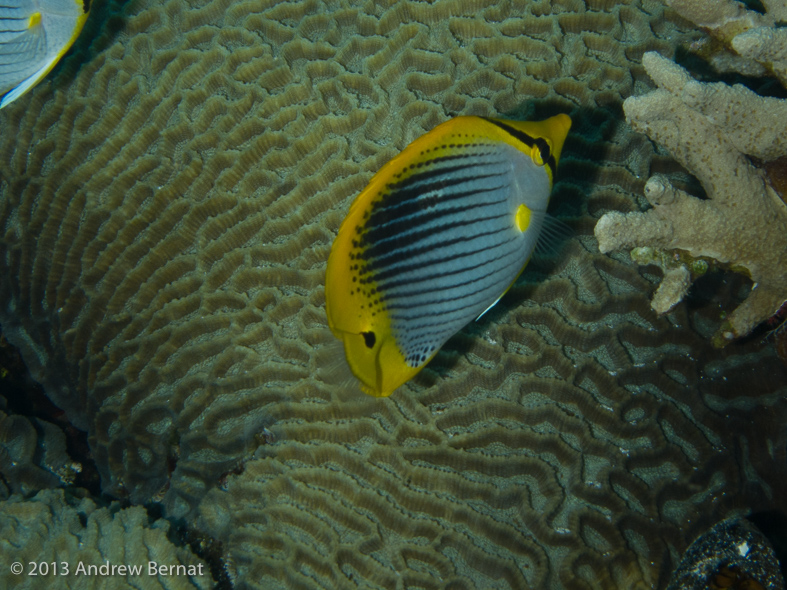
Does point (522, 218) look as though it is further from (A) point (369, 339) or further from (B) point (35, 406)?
(B) point (35, 406)

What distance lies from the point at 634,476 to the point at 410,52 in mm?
2732

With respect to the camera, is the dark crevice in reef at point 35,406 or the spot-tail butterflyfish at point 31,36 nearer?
the spot-tail butterflyfish at point 31,36

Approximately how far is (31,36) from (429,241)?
2.47 meters

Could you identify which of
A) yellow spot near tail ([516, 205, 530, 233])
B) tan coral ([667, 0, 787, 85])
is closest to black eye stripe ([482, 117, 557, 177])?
yellow spot near tail ([516, 205, 530, 233])

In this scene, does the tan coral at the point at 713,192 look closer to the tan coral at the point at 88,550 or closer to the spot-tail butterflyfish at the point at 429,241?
the spot-tail butterflyfish at the point at 429,241

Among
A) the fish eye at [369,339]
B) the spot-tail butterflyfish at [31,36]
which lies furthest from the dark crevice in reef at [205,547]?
the spot-tail butterflyfish at [31,36]

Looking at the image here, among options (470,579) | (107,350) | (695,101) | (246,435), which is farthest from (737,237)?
(107,350)

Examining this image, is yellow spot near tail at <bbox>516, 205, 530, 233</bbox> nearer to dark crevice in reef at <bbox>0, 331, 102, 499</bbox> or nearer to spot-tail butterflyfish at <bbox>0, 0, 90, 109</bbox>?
spot-tail butterflyfish at <bbox>0, 0, 90, 109</bbox>

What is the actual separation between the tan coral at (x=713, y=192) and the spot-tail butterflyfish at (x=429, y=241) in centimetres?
67

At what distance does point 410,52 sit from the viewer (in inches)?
115

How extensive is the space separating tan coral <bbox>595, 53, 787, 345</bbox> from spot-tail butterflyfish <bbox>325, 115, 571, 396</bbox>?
0.67 metres

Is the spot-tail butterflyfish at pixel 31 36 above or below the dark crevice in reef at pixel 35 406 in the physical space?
above

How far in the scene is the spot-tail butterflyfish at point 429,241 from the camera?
161 centimetres

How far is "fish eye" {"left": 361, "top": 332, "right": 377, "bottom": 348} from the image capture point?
64.8 inches
